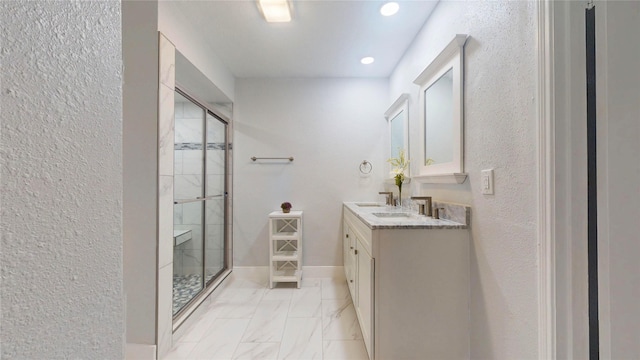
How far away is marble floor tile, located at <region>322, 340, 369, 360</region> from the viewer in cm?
174

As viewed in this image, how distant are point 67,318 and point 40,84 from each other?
290mm

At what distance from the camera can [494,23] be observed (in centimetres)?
128

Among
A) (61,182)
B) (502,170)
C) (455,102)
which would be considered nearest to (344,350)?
(502,170)

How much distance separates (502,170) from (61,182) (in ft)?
4.85

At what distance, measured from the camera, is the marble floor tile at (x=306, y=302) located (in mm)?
2300

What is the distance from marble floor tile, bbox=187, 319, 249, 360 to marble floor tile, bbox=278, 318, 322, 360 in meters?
0.35

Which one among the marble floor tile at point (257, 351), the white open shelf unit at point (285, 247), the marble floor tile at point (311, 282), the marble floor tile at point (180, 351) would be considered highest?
the white open shelf unit at point (285, 247)

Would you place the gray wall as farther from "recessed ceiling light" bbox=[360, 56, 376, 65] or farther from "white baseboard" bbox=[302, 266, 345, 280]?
"recessed ceiling light" bbox=[360, 56, 376, 65]

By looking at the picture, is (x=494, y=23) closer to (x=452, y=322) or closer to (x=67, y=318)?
(x=452, y=322)

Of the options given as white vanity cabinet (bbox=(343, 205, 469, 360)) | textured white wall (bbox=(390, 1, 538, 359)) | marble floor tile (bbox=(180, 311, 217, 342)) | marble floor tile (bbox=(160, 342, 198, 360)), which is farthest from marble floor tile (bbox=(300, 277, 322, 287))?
textured white wall (bbox=(390, 1, 538, 359))

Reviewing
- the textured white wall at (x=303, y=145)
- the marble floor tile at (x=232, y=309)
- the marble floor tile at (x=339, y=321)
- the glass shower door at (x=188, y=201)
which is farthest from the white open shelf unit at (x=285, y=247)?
the glass shower door at (x=188, y=201)

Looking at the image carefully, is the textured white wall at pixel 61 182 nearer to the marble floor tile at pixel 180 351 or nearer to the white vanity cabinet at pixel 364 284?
the white vanity cabinet at pixel 364 284

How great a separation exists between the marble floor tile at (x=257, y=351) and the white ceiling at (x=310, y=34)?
2.49 metres

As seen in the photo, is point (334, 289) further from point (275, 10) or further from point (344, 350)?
point (275, 10)
